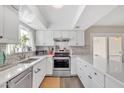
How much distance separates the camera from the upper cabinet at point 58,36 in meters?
6.17

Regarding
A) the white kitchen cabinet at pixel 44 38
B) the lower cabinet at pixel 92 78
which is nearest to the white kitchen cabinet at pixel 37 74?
the lower cabinet at pixel 92 78

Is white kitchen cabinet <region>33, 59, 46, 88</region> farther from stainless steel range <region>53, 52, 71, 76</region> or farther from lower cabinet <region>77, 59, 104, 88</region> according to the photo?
stainless steel range <region>53, 52, 71, 76</region>

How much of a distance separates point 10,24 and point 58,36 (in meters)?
Result: 3.78

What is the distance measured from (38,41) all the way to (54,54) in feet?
2.99

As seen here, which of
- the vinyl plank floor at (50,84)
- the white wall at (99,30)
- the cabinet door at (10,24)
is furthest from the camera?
the white wall at (99,30)

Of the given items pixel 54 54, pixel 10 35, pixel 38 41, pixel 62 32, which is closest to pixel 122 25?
pixel 62 32

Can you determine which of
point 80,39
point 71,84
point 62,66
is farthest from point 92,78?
point 80,39

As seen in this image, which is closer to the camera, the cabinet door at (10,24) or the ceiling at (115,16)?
the cabinet door at (10,24)

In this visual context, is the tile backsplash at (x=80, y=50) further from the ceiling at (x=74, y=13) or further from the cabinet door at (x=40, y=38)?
the cabinet door at (x=40, y=38)

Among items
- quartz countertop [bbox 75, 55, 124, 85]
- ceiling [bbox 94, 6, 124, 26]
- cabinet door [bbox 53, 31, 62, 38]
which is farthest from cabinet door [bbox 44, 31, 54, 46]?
quartz countertop [bbox 75, 55, 124, 85]

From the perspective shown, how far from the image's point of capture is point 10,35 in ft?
8.14

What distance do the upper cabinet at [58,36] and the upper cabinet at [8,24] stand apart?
3.37 meters

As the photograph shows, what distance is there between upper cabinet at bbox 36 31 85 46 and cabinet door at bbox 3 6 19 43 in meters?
3.37
